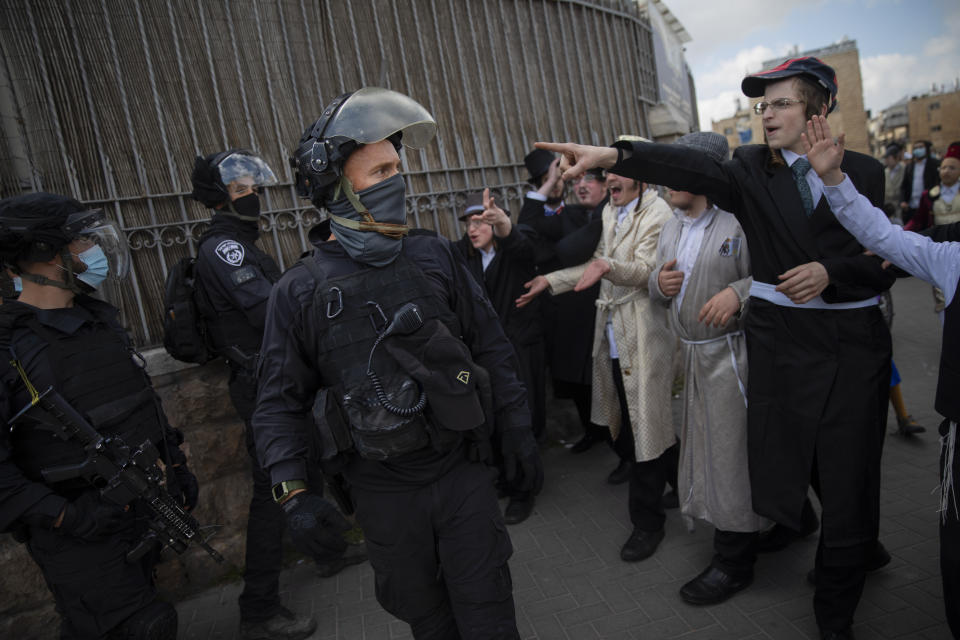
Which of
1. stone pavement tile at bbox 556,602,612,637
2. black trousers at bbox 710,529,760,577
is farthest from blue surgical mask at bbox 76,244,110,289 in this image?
black trousers at bbox 710,529,760,577

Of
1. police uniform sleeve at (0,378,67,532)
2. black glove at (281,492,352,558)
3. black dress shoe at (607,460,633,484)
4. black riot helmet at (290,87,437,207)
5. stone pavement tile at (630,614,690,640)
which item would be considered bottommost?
stone pavement tile at (630,614,690,640)

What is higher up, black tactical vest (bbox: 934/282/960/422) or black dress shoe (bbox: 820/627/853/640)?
black tactical vest (bbox: 934/282/960/422)

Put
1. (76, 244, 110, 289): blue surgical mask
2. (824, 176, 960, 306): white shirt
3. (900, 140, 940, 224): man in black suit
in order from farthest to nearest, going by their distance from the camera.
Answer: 1. (900, 140, 940, 224): man in black suit
2. (76, 244, 110, 289): blue surgical mask
3. (824, 176, 960, 306): white shirt

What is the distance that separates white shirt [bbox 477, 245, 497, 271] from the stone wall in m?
1.93

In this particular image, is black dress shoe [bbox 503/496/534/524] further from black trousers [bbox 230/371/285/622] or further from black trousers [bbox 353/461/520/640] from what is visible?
black trousers [bbox 353/461/520/640]

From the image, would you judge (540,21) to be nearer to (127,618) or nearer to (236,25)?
(236,25)

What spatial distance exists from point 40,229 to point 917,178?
424 inches

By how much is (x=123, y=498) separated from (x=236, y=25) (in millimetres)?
3409

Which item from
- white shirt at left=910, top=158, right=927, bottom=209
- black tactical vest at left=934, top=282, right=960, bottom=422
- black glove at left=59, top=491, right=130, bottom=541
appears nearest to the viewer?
black tactical vest at left=934, top=282, right=960, bottom=422

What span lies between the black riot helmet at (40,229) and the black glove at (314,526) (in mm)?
1458

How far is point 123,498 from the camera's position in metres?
2.41

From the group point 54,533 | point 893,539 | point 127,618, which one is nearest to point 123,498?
point 54,533

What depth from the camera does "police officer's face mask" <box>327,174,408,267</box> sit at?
213 cm

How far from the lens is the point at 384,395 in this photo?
2.01 m
